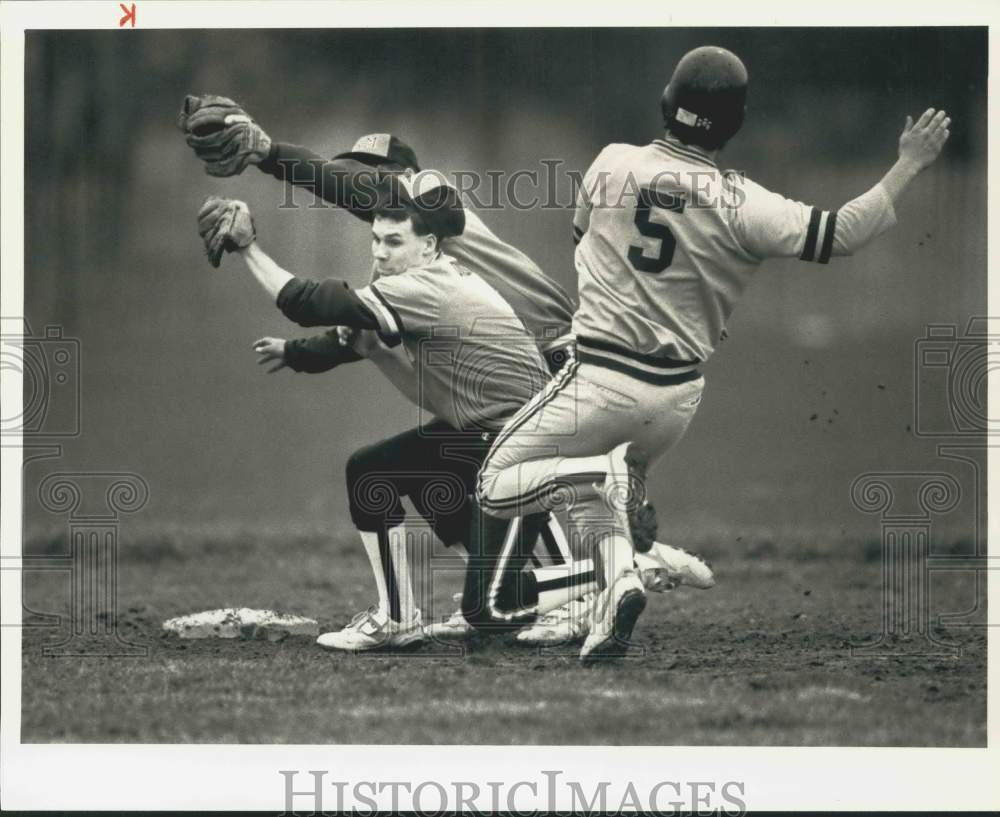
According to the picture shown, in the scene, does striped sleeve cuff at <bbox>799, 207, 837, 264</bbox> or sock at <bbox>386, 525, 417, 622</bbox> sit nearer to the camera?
striped sleeve cuff at <bbox>799, 207, 837, 264</bbox>

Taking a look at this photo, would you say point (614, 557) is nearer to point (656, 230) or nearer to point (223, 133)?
point (656, 230)

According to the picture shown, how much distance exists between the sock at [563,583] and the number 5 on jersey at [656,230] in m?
1.09

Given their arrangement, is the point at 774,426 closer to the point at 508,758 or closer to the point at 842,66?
the point at 842,66

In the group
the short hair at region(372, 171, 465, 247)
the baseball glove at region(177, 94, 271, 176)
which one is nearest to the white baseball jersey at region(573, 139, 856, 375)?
the short hair at region(372, 171, 465, 247)

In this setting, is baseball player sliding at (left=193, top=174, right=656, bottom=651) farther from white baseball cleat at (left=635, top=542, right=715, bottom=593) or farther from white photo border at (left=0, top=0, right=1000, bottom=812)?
white photo border at (left=0, top=0, right=1000, bottom=812)

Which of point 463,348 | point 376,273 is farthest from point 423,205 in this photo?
point 463,348

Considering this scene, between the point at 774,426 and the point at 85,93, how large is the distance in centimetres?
Answer: 330

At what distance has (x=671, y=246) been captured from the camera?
19.3ft

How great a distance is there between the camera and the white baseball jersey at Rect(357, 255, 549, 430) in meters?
6.16

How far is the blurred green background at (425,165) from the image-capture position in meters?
6.20

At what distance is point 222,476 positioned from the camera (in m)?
7.37

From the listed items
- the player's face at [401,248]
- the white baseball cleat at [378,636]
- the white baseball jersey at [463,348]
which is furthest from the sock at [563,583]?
the player's face at [401,248]

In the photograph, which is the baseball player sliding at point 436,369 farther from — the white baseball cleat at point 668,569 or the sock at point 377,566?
the white baseball cleat at point 668,569

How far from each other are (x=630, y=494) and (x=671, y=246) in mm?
901
